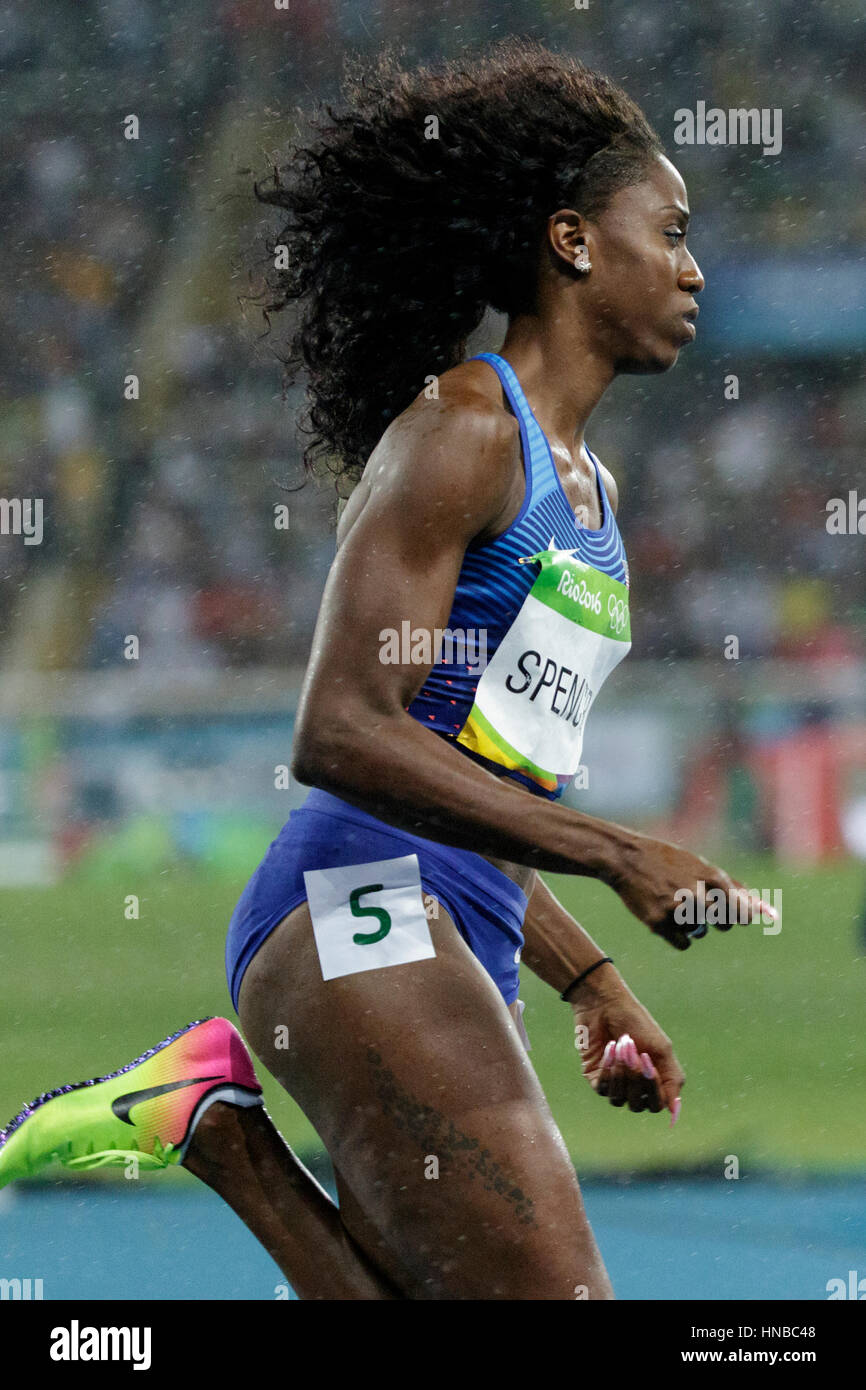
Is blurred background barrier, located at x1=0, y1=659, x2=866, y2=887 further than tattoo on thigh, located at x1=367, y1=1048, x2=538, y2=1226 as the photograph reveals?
Yes

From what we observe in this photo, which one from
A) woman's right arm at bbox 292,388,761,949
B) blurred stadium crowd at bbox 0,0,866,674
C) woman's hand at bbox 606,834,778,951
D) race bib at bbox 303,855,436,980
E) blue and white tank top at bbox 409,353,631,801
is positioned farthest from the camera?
blurred stadium crowd at bbox 0,0,866,674

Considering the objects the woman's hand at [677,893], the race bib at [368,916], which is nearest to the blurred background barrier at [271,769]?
the race bib at [368,916]

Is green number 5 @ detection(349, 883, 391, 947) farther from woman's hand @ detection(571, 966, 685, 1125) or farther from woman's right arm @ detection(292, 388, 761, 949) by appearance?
woman's hand @ detection(571, 966, 685, 1125)

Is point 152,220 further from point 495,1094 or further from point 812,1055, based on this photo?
point 495,1094

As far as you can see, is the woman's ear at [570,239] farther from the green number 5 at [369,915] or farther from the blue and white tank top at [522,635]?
the green number 5 at [369,915]

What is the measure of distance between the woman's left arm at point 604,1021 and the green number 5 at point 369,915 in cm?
50

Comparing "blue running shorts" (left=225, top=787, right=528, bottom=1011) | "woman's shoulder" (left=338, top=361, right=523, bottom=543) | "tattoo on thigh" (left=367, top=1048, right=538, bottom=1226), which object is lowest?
"tattoo on thigh" (left=367, top=1048, right=538, bottom=1226)

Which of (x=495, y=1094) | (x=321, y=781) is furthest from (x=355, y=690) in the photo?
(x=495, y=1094)

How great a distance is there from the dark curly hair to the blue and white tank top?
266 millimetres

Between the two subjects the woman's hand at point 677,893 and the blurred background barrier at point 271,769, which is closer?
the woman's hand at point 677,893

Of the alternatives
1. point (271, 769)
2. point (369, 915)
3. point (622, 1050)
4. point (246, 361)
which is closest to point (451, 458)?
point (369, 915)

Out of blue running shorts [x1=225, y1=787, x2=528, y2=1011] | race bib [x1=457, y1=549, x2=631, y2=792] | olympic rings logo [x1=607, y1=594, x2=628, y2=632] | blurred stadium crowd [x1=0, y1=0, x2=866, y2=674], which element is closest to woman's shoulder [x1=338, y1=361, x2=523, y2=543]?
race bib [x1=457, y1=549, x2=631, y2=792]

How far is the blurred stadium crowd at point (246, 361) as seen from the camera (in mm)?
9844

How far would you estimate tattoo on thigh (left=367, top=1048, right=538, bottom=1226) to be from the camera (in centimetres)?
197
